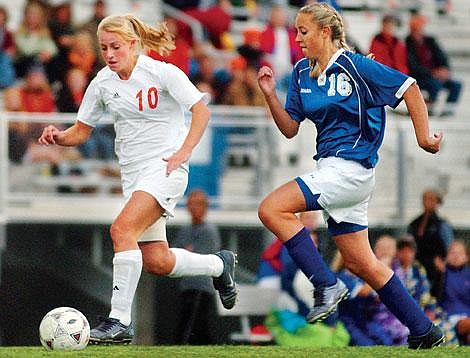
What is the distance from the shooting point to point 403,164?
1381 centimetres

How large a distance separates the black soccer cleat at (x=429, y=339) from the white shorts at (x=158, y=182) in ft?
5.51

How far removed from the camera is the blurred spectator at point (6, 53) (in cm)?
1463

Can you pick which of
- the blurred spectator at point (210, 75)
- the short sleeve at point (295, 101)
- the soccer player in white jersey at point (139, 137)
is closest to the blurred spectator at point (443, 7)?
the blurred spectator at point (210, 75)

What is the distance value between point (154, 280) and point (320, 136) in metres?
5.78

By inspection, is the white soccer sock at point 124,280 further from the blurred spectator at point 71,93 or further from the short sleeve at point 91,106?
the blurred spectator at point 71,93

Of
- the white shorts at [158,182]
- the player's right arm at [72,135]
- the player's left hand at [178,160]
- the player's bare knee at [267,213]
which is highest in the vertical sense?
the player's right arm at [72,135]

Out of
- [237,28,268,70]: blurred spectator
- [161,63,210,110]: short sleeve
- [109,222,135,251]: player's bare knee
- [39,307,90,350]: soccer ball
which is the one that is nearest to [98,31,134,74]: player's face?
[161,63,210,110]: short sleeve

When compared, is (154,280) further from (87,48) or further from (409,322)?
(409,322)

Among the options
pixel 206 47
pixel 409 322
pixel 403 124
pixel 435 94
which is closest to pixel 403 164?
pixel 403 124

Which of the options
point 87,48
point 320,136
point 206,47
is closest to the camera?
point 320,136

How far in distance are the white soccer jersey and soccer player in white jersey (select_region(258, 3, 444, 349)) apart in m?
0.58

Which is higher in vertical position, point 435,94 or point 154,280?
point 435,94

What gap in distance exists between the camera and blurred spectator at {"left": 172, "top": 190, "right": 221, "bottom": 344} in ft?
42.8

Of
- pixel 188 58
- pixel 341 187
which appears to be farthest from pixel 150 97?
pixel 188 58
